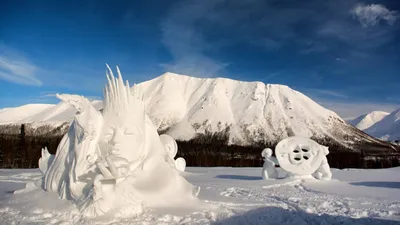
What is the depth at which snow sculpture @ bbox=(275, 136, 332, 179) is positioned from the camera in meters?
20.7

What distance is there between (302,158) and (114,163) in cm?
1330

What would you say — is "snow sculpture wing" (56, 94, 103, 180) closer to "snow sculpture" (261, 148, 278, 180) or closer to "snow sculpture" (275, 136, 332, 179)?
"snow sculpture" (261, 148, 278, 180)

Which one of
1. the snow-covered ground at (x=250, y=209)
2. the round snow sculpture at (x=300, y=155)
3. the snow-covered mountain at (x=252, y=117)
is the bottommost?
the snow-covered ground at (x=250, y=209)

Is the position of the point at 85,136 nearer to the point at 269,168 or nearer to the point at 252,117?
the point at 269,168

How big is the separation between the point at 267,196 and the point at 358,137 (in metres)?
159

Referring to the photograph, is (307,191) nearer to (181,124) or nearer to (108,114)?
(108,114)

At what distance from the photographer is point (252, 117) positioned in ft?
581

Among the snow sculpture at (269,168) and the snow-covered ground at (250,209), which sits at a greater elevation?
the snow sculpture at (269,168)

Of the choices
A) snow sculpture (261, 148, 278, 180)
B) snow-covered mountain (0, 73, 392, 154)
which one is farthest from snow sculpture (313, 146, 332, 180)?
snow-covered mountain (0, 73, 392, 154)

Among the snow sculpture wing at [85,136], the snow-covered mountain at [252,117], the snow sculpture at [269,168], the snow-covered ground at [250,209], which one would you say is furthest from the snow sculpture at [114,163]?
the snow-covered mountain at [252,117]

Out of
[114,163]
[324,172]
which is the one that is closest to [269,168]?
[324,172]

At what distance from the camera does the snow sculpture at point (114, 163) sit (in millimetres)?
10391

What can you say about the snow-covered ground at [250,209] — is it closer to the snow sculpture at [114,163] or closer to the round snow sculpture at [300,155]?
the snow sculpture at [114,163]

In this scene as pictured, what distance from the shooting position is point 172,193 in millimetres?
11758
